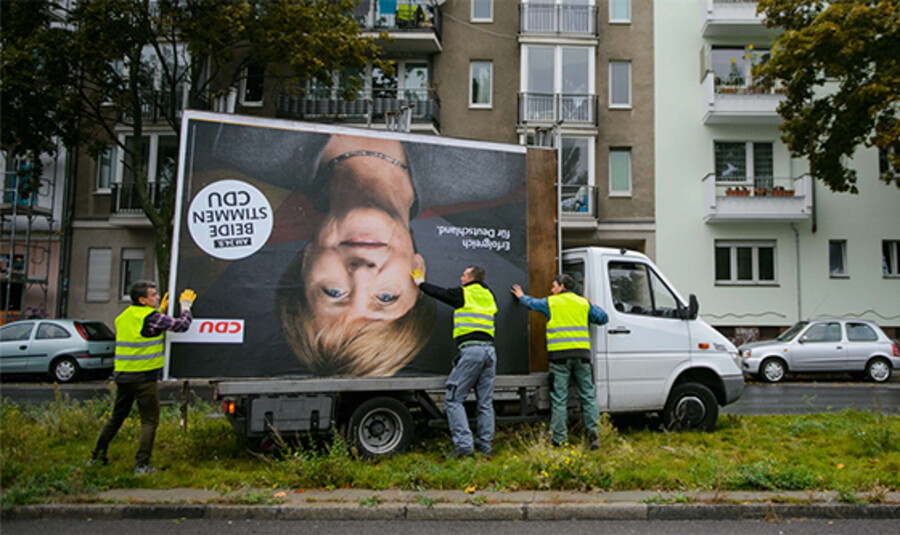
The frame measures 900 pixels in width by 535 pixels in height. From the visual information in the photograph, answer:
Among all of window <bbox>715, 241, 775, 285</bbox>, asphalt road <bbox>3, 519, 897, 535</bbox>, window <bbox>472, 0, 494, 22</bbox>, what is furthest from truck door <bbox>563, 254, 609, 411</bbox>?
window <bbox>472, 0, 494, 22</bbox>

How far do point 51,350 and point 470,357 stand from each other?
13.9 metres

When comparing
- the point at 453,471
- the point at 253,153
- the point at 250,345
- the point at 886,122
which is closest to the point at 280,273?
Answer: the point at 250,345

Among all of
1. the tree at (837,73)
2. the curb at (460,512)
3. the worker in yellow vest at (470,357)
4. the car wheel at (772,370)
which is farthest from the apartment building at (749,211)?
the curb at (460,512)

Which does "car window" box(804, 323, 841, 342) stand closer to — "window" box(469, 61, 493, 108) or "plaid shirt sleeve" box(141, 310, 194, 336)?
"window" box(469, 61, 493, 108)

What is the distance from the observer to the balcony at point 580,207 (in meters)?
22.5

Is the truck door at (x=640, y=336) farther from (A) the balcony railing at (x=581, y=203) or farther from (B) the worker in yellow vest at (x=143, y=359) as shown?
(A) the balcony railing at (x=581, y=203)

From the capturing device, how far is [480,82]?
79.0ft

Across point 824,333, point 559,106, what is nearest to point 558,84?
point 559,106

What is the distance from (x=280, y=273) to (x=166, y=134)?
19.5m

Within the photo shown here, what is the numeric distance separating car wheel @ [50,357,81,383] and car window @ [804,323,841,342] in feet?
60.3

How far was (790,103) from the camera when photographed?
18406 millimetres

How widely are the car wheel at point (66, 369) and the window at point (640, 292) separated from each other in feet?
46.3

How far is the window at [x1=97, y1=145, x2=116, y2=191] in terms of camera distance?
23969mm

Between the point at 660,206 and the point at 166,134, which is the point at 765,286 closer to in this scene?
the point at 660,206
